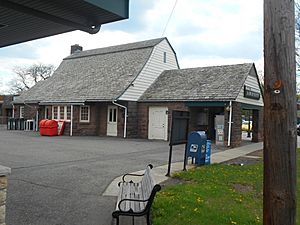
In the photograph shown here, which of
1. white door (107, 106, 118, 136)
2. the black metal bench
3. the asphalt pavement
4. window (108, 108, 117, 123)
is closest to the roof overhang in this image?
the black metal bench

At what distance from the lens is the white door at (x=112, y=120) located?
26.0 metres

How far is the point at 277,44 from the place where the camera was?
119 inches

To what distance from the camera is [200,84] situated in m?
23.5

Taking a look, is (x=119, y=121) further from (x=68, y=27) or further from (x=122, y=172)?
(x=68, y=27)

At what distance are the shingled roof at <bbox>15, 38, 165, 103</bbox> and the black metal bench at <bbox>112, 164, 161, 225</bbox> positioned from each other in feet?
59.0

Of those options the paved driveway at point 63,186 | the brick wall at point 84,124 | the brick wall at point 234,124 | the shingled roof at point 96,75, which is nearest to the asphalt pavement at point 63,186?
the paved driveway at point 63,186

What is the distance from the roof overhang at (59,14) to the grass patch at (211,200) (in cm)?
331

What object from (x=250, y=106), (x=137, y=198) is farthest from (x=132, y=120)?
(x=137, y=198)

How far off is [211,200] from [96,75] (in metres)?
23.9

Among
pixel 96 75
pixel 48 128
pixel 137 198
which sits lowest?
pixel 137 198

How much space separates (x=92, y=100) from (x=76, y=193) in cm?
1842

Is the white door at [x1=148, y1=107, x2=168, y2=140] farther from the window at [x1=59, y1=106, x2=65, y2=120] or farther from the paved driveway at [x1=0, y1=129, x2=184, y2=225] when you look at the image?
the paved driveway at [x1=0, y1=129, x2=184, y2=225]

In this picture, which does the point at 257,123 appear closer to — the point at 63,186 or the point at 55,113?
the point at 55,113

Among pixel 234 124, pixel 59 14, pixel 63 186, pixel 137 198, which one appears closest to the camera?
pixel 59 14
